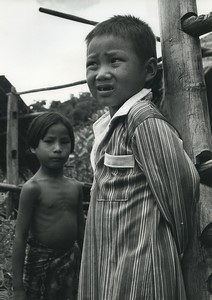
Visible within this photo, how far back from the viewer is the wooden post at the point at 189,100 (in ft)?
5.64

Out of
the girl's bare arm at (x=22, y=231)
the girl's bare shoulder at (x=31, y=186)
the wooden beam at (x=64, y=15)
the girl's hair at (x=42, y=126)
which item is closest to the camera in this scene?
the wooden beam at (x=64, y=15)


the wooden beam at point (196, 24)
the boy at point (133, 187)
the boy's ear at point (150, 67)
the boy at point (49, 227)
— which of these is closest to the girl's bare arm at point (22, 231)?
the boy at point (49, 227)

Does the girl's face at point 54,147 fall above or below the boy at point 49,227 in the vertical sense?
above

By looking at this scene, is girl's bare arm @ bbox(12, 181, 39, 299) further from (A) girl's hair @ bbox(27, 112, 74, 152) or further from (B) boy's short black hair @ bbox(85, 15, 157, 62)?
(B) boy's short black hair @ bbox(85, 15, 157, 62)

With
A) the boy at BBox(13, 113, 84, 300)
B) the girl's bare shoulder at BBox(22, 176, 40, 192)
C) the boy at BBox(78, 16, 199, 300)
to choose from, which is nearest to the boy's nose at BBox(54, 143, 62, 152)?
the boy at BBox(13, 113, 84, 300)

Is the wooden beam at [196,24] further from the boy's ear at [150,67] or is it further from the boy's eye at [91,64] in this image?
the boy's eye at [91,64]

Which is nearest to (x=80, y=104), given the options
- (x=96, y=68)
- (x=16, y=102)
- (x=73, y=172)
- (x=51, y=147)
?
(x=73, y=172)

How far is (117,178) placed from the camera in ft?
5.22

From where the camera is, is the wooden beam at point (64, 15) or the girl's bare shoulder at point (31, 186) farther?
the girl's bare shoulder at point (31, 186)

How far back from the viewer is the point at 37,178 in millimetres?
2678

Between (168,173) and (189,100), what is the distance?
16.0 inches

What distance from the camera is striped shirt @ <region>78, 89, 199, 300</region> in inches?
58.0

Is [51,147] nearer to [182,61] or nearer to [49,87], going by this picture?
[182,61]

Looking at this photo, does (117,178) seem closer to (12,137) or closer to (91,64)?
(91,64)
